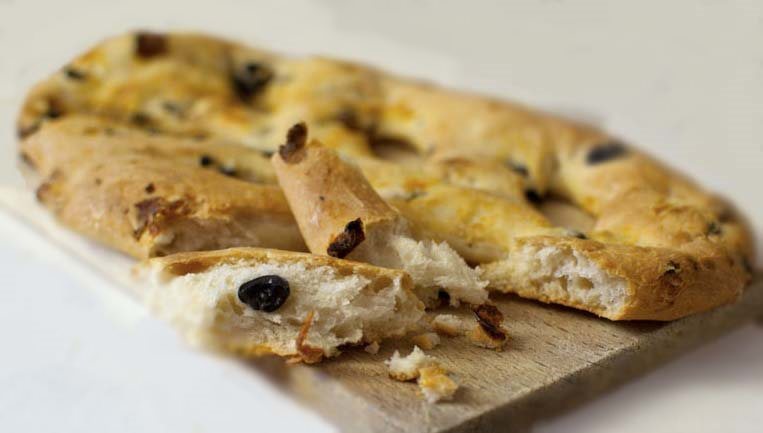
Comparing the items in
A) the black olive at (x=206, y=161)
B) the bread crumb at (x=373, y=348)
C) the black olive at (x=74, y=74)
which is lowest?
the black olive at (x=74, y=74)

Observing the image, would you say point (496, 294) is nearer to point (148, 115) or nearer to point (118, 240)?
point (118, 240)

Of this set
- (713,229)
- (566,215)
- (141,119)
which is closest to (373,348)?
(566,215)

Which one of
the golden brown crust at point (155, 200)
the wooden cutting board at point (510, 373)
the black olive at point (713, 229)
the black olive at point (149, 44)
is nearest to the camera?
the wooden cutting board at point (510, 373)

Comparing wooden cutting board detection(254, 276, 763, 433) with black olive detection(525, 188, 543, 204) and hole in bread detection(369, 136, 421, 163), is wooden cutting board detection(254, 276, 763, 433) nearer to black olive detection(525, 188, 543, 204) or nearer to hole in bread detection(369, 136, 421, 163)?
black olive detection(525, 188, 543, 204)

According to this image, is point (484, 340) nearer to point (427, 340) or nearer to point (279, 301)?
point (427, 340)

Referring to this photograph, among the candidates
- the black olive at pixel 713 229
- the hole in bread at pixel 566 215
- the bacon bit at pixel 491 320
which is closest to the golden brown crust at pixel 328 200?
the bacon bit at pixel 491 320

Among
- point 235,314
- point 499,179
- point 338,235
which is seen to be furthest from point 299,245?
point 499,179

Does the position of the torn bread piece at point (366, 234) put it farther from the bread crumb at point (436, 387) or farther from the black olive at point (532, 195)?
the black olive at point (532, 195)
